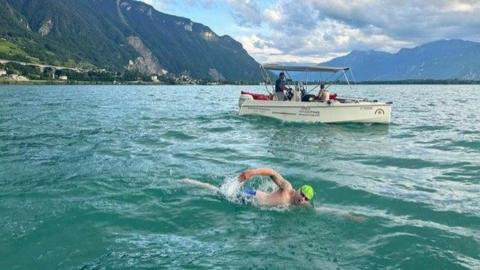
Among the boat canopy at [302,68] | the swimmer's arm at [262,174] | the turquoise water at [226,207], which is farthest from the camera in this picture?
the boat canopy at [302,68]

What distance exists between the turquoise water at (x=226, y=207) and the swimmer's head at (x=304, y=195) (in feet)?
1.09

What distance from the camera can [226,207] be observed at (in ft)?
42.6

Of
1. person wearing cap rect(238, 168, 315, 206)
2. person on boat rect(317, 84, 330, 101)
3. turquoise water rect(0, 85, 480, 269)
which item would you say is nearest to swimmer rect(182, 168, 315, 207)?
person wearing cap rect(238, 168, 315, 206)

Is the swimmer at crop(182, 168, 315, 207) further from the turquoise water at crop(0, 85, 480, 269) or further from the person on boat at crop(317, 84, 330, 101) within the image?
the person on boat at crop(317, 84, 330, 101)

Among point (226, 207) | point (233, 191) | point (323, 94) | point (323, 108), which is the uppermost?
point (323, 94)

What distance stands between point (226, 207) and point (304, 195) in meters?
2.12

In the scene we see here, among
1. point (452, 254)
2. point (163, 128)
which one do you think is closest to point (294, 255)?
point (452, 254)

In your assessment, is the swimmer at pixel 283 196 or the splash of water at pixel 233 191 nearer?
the swimmer at pixel 283 196

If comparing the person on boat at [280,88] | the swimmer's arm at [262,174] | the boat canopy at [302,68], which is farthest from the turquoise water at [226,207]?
Result: the boat canopy at [302,68]

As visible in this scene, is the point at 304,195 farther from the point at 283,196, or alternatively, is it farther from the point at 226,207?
the point at 226,207

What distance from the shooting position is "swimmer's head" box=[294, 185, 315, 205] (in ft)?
39.6

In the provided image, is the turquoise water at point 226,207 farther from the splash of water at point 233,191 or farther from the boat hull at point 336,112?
the boat hull at point 336,112

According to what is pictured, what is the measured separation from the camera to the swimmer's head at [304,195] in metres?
12.1

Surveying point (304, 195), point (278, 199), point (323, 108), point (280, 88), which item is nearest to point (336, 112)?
point (323, 108)
